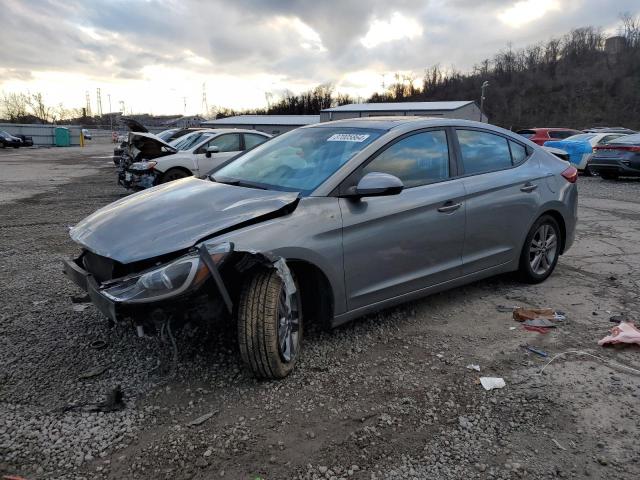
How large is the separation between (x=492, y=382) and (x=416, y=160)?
176 cm

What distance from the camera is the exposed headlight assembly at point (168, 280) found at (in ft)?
8.65

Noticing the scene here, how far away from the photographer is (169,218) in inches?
123

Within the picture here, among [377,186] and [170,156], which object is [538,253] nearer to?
[377,186]

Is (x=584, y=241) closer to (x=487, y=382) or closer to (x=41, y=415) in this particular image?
(x=487, y=382)

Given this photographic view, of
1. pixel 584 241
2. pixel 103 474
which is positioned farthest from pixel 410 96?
pixel 103 474

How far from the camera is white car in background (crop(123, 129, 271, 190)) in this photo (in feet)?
33.1

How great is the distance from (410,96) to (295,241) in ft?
304

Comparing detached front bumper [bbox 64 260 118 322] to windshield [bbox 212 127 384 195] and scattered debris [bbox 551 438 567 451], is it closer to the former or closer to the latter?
windshield [bbox 212 127 384 195]

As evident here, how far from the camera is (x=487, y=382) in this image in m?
3.12

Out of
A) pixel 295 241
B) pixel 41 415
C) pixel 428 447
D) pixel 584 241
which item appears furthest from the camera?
pixel 584 241

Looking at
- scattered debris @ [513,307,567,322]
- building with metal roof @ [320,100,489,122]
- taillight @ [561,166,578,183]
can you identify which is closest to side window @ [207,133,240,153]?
taillight @ [561,166,578,183]

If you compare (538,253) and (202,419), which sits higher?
(538,253)

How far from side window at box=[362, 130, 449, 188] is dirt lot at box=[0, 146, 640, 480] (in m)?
1.17

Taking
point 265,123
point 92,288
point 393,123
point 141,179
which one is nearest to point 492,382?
point 393,123
